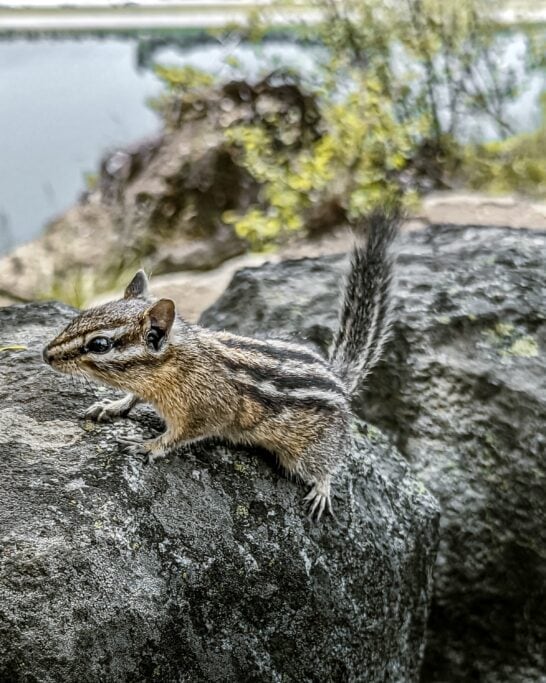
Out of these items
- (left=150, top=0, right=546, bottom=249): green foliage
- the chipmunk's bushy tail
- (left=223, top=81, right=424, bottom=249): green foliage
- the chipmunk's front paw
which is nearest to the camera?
the chipmunk's front paw

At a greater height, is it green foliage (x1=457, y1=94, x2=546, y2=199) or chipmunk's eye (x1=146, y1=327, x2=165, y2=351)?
chipmunk's eye (x1=146, y1=327, x2=165, y2=351)

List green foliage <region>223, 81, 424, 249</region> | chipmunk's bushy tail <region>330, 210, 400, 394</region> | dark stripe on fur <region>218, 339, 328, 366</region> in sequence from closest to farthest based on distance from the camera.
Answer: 1. dark stripe on fur <region>218, 339, 328, 366</region>
2. chipmunk's bushy tail <region>330, 210, 400, 394</region>
3. green foliage <region>223, 81, 424, 249</region>

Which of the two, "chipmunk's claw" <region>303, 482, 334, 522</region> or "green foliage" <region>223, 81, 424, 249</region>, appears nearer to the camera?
"chipmunk's claw" <region>303, 482, 334, 522</region>

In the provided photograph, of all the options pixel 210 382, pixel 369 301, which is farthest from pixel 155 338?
pixel 369 301

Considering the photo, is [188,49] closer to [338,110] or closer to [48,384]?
[338,110]

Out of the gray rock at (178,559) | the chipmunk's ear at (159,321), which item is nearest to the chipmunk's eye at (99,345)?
the chipmunk's ear at (159,321)

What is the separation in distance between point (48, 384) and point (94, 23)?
6.86 metres

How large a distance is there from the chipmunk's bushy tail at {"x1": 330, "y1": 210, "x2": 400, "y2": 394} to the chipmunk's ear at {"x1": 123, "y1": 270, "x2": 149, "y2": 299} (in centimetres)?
67

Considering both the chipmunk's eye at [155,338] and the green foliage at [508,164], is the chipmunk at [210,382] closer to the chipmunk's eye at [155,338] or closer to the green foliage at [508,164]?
the chipmunk's eye at [155,338]

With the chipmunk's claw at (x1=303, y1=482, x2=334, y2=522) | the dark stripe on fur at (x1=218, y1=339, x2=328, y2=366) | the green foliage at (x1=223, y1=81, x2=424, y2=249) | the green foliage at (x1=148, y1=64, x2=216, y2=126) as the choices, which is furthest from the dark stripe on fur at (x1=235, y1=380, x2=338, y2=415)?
the green foliage at (x1=148, y1=64, x2=216, y2=126)

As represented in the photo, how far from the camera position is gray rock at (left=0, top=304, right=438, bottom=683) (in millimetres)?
1837

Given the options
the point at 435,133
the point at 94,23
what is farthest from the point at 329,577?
the point at 94,23

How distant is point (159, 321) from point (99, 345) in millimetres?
158

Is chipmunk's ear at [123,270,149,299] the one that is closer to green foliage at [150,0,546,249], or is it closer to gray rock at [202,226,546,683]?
gray rock at [202,226,546,683]
